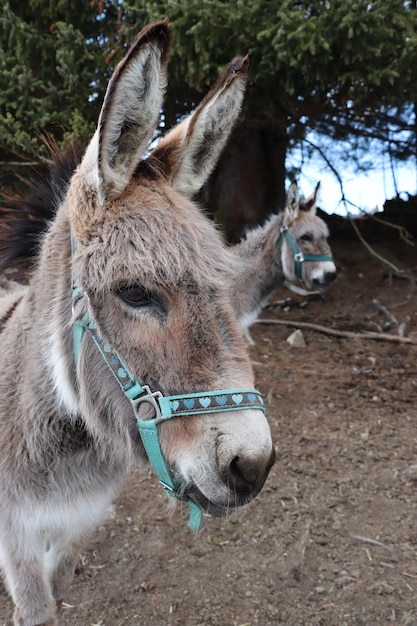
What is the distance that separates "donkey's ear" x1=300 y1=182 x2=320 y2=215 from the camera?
21.9ft

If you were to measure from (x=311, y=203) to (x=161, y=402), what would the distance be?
19.4 feet

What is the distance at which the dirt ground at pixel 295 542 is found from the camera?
2.74m

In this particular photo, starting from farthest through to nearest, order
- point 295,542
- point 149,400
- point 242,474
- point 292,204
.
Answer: point 292,204
point 295,542
point 149,400
point 242,474

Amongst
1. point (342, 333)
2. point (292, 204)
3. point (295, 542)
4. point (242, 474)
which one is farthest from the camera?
point (342, 333)

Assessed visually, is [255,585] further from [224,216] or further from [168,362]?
[224,216]

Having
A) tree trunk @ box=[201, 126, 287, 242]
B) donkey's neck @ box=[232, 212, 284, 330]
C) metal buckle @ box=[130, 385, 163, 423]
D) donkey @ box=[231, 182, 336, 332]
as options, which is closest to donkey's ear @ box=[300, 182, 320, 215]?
donkey @ box=[231, 182, 336, 332]

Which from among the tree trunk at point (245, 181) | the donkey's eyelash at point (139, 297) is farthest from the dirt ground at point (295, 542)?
the tree trunk at point (245, 181)

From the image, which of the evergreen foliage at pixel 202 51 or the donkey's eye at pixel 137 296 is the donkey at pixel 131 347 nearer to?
the donkey's eye at pixel 137 296

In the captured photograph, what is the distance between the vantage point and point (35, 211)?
203 centimetres

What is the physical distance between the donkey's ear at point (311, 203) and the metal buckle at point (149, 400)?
572cm

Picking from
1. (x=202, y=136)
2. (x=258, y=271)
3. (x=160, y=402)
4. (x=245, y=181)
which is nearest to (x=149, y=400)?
(x=160, y=402)

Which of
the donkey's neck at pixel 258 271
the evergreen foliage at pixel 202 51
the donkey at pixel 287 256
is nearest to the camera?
the evergreen foliage at pixel 202 51

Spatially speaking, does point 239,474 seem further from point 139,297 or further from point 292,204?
point 292,204

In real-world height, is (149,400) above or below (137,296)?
below
